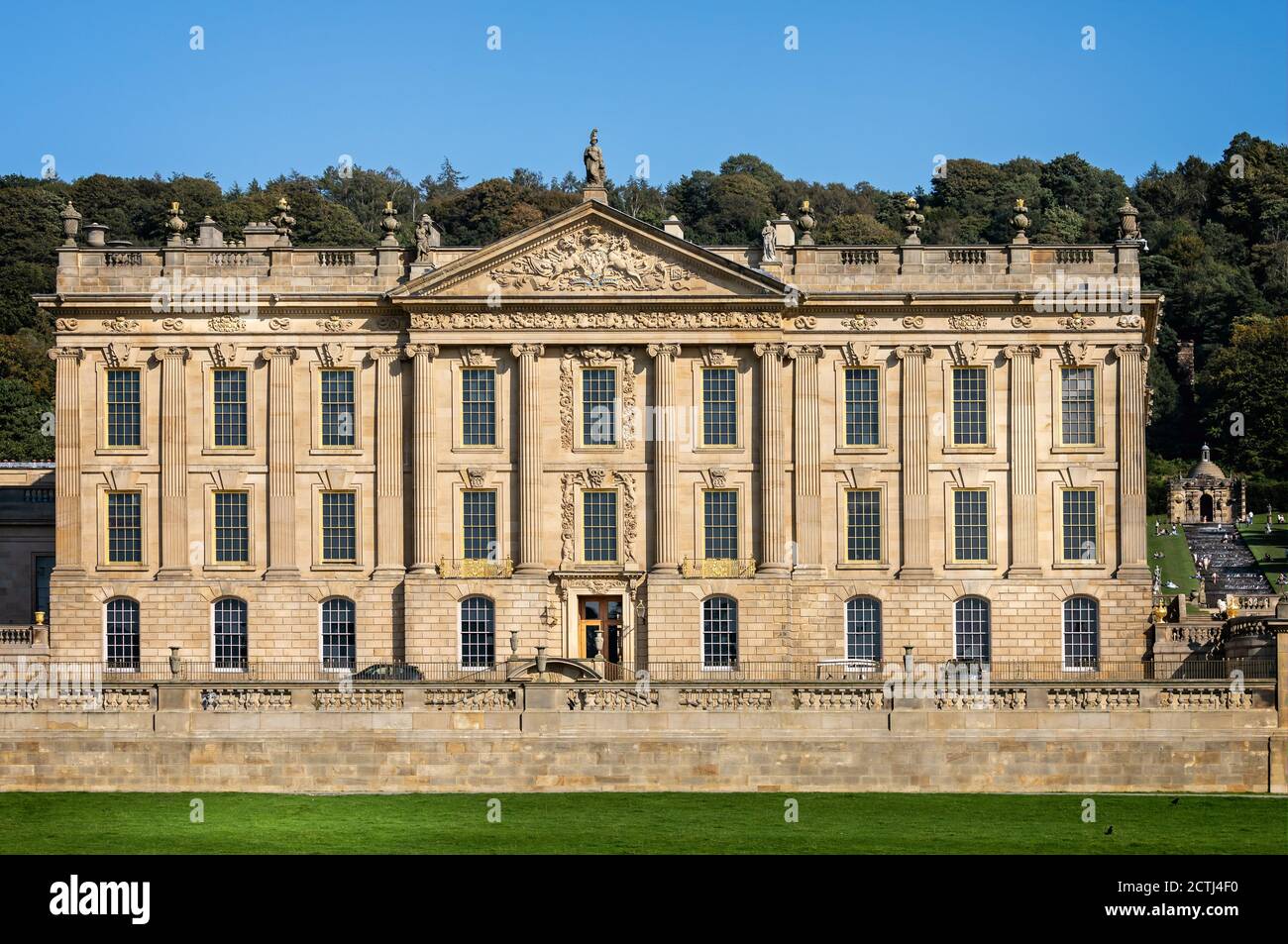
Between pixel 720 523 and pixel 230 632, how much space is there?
45.8ft

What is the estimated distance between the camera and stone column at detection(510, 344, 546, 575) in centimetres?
6456

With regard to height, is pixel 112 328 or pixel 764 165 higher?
pixel 764 165

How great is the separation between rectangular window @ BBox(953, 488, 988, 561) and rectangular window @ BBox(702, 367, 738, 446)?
6490 millimetres

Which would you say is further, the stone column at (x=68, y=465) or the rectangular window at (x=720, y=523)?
the stone column at (x=68, y=465)

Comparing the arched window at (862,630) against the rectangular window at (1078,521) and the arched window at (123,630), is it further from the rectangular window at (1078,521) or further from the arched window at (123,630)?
the arched window at (123,630)

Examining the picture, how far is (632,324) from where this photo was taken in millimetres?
64875

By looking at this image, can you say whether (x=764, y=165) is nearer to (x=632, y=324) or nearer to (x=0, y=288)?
(x=0, y=288)

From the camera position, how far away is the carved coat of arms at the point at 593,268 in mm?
64625

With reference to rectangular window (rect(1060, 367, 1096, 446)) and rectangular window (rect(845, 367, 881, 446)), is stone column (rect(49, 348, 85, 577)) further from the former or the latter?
rectangular window (rect(1060, 367, 1096, 446))

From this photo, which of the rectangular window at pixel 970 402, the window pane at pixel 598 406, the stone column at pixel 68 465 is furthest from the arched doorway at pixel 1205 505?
the stone column at pixel 68 465

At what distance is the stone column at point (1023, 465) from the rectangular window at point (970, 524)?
0.80 metres
